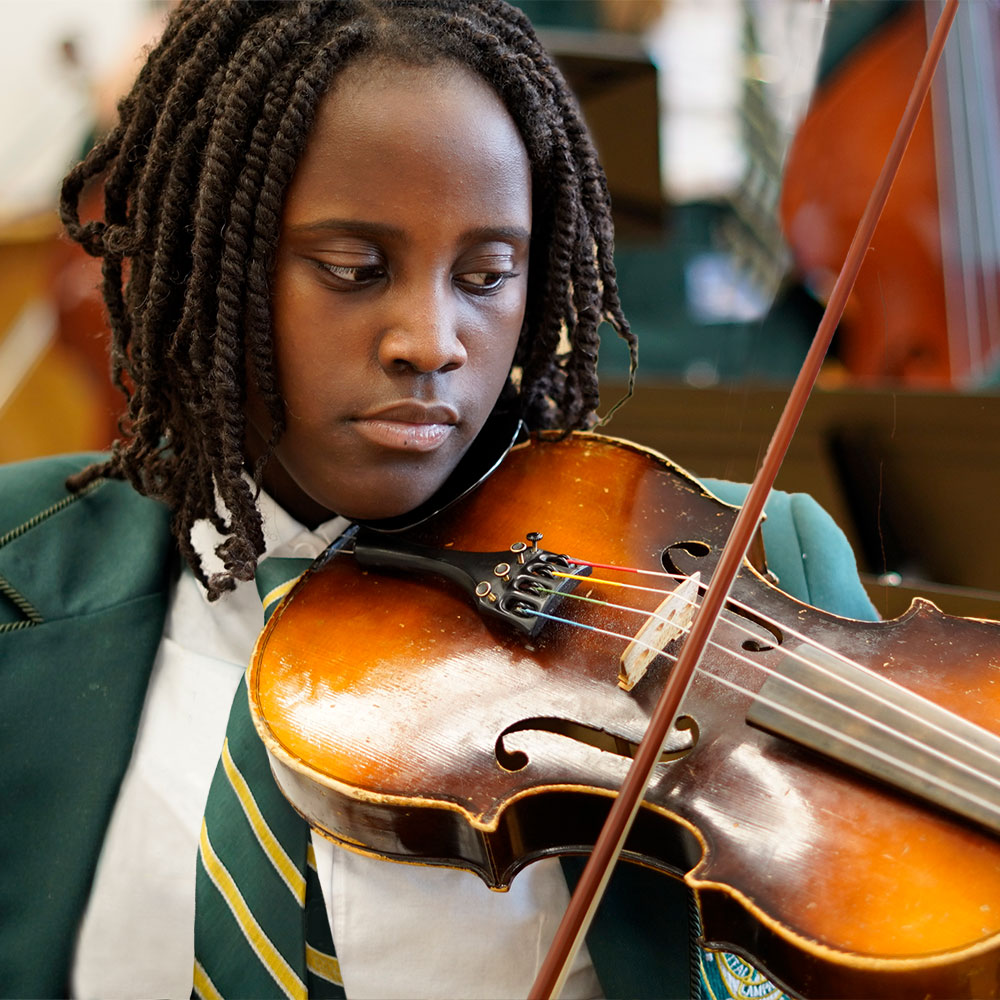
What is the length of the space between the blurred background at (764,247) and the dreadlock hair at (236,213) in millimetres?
124

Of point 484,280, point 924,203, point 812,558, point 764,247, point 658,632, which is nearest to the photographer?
point 658,632

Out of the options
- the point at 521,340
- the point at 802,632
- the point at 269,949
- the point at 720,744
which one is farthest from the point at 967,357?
the point at 269,949

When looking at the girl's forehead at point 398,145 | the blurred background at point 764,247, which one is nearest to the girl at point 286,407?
the girl's forehead at point 398,145

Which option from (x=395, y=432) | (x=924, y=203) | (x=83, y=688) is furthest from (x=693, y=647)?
(x=924, y=203)

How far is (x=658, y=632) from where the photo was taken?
664 mm

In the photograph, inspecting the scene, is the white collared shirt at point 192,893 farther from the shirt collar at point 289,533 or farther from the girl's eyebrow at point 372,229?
the girl's eyebrow at point 372,229

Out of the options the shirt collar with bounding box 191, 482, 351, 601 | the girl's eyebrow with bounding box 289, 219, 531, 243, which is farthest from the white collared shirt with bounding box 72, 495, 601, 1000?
the girl's eyebrow with bounding box 289, 219, 531, 243

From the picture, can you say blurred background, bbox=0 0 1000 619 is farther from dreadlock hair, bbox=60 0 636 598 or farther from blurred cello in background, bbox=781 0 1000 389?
dreadlock hair, bbox=60 0 636 598

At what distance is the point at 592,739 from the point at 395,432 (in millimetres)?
249

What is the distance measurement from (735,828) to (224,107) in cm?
56

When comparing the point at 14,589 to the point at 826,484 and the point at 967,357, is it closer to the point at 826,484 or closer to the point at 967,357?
the point at 826,484

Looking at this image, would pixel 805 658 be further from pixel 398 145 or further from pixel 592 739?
pixel 398 145

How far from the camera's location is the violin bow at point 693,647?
0.50 meters

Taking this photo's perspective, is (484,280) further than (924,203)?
No
